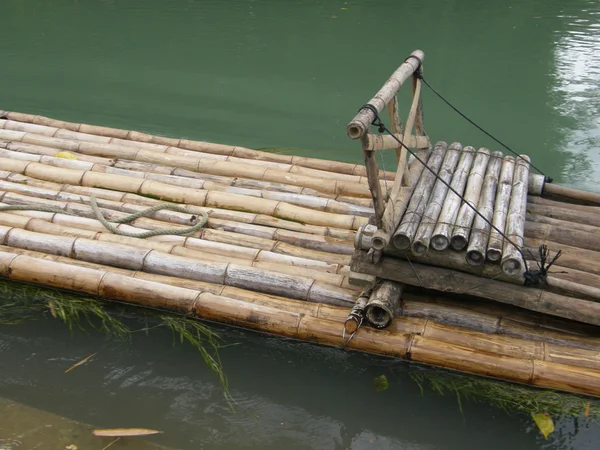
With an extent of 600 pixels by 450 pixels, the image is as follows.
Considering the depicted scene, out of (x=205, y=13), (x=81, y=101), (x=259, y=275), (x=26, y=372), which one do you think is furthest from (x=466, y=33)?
(x=26, y=372)

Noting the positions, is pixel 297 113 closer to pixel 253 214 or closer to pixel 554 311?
pixel 253 214

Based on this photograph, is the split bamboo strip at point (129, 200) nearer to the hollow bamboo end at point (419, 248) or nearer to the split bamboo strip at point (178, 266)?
the split bamboo strip at point (178, 266)

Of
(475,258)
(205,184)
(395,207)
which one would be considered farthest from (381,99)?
(205,184)

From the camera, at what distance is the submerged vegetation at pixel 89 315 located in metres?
4.16

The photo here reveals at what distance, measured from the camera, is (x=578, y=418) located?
12.0 feet

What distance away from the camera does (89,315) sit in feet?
14.3

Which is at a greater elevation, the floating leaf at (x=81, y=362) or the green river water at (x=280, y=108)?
the green river water at (x=280, y=108)

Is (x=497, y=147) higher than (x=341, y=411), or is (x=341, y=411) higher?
(x=497, y=147)

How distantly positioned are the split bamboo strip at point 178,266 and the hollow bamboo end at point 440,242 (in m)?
0.62

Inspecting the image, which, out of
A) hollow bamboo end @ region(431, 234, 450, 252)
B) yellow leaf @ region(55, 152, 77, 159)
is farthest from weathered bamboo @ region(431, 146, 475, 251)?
yellow leaf @ region(55, 152, 77, 159)

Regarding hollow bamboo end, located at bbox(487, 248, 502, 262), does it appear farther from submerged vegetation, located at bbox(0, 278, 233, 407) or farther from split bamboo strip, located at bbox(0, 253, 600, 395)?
submerged vegetation, located at bbox(0, 278, 233, 407)

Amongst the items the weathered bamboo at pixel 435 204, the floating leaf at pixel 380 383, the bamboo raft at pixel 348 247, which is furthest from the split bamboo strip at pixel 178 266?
the weathered bamboo at pixel 435 204

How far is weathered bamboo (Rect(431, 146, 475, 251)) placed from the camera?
11.9 ft

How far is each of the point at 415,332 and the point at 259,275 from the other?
99cm
